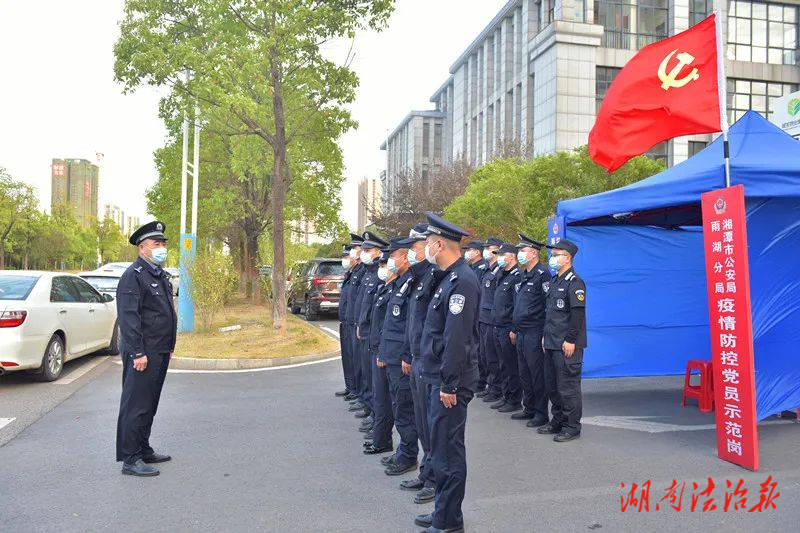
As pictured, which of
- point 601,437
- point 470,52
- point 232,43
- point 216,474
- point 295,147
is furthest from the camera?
point 470,52

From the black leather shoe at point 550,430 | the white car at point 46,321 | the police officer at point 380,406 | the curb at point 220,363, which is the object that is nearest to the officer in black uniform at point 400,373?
the police officer at point 380,406

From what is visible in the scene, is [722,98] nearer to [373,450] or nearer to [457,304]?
[457,304]

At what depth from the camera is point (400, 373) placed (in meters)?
5.24

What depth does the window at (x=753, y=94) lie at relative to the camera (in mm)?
38531

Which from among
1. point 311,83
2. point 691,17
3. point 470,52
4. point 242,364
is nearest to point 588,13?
point 691,17

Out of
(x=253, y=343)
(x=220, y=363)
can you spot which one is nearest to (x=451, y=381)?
(x=220, y=363)

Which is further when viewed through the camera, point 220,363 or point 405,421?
point 220,363

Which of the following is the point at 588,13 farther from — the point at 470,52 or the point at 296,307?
the point at 296,307

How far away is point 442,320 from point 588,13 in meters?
38.6

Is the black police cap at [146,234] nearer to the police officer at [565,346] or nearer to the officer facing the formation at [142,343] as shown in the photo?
the officer facing the formation at [142,343]

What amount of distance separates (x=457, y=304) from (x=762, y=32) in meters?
44.5

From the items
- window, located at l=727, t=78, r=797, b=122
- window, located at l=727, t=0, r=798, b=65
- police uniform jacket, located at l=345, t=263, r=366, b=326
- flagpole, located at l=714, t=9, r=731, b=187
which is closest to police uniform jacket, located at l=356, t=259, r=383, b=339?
police uniform jacket, located at l=345, t=263, r=366, b=326

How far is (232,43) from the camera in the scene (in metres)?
12.8

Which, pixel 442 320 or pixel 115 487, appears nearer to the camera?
pixel 442 320
